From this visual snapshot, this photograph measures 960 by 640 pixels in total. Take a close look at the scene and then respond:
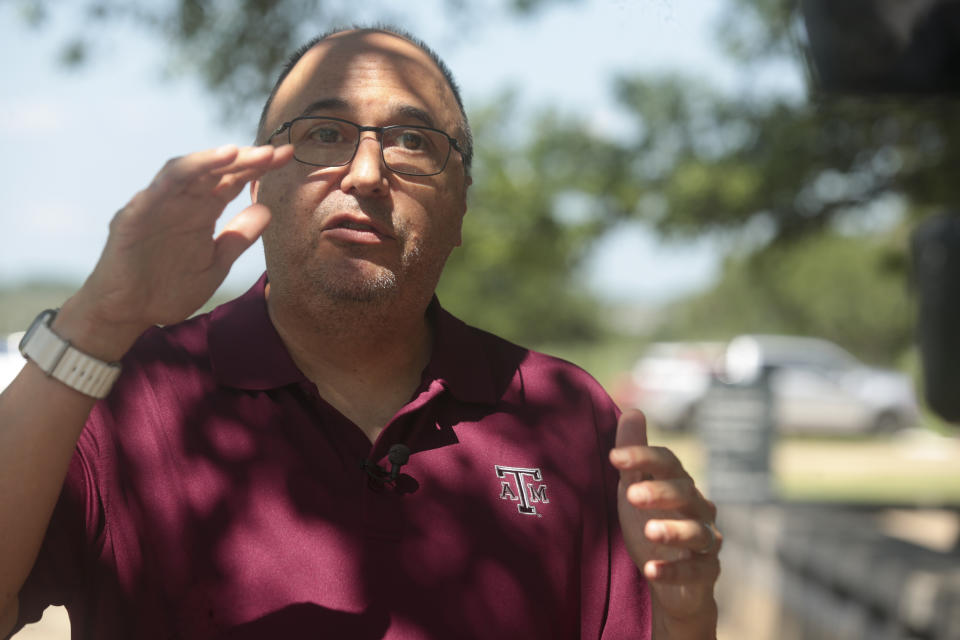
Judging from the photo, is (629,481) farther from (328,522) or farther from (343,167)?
(343,167)

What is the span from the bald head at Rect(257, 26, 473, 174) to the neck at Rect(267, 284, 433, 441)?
0.33 meters

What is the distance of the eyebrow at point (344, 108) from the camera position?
6.11 feet

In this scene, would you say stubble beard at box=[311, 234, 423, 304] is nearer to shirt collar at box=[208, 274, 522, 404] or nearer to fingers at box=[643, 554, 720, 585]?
shirt collar at box=[208, 274, 522, 404]

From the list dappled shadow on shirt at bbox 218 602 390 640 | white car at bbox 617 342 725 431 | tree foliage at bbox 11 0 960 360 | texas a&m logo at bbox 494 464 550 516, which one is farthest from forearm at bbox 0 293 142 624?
white car at bbox 617 342 725 431

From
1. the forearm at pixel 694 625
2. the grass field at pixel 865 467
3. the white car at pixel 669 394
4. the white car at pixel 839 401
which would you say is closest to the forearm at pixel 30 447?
the forearm at pixel 694 625

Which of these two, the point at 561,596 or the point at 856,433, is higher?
the point at 856,433

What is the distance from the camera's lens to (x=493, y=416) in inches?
76.9

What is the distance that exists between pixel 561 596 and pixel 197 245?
85cm

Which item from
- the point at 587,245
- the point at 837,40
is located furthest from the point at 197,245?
the point at 587,245

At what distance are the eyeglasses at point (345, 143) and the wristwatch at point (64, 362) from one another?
58cm

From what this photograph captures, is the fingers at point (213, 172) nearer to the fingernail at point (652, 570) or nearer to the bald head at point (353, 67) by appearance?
the bald head at point (353, 67)

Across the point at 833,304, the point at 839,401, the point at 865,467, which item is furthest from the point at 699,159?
the point at 833,304

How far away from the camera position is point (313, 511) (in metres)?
1.72

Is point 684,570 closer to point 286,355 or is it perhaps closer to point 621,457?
point 621,457
